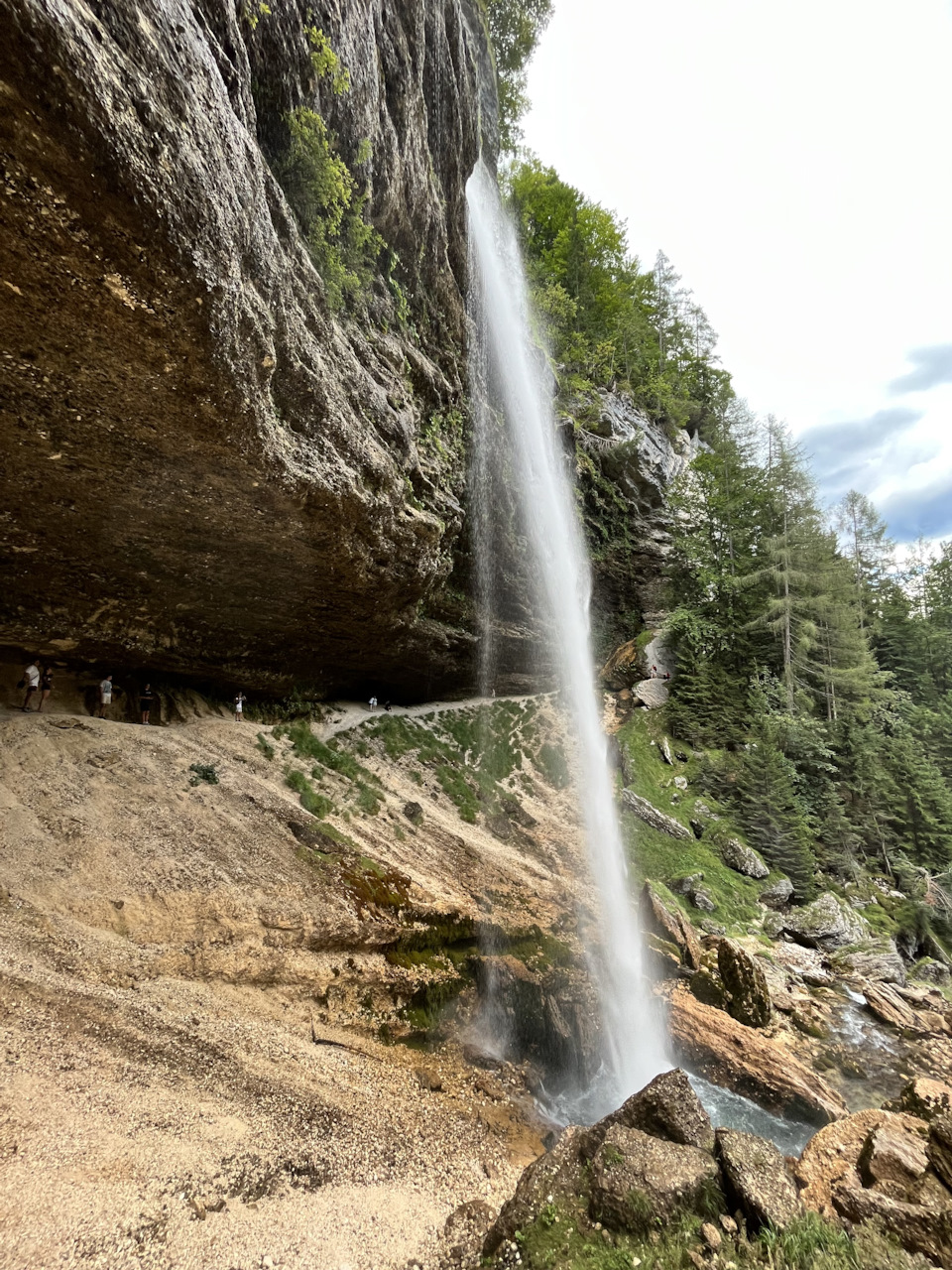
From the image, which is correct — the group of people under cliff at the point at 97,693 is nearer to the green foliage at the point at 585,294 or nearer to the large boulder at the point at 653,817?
the large boulder at the point at 653,817

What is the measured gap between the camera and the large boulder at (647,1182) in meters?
5.01

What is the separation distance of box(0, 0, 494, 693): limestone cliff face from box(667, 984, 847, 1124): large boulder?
38.3 feet

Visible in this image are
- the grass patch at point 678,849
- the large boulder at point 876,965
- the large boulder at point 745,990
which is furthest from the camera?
the grass patch at point 678,849

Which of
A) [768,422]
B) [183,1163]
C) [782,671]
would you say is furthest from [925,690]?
[183,1163]

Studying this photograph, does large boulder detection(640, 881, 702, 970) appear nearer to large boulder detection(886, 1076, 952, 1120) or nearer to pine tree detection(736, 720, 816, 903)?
large boulder detection(886, 1076, 952, 1120)

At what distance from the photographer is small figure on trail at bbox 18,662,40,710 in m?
10.5

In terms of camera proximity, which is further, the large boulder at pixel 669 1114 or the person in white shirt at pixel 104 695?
the person in white shirt at pixel 104 695

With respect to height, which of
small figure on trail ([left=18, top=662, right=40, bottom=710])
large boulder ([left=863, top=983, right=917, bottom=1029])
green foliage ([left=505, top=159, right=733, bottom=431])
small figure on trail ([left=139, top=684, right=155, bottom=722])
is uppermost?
green foliage ([left=505, top=159, right=733, bottom=431])

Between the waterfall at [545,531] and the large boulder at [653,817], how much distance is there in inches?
31.4

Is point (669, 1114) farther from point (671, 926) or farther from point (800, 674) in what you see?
point (800, 674)

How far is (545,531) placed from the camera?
2027 cm

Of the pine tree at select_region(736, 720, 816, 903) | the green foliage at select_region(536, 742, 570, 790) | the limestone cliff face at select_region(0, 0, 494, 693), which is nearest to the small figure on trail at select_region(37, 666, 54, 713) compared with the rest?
the limestone cliff face at select_region(0, 0, 494, 693)

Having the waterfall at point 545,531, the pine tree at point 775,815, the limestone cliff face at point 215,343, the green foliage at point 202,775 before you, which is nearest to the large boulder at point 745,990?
the waterfall at point 545,531

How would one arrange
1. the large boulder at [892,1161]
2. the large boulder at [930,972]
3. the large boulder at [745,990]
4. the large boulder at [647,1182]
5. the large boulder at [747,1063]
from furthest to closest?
the large boulder at [930,972] → the large boulder at [745,990] → the large boulder at [747,1063] → the large boulder at [892,1161] → the large boulder at [647,1182]
